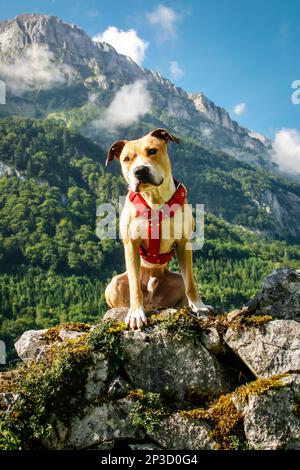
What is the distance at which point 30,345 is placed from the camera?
7676 millimetres

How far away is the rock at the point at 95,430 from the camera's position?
19.6 ft

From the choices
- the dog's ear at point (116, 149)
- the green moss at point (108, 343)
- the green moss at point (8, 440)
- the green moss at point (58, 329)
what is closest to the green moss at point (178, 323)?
the green moss at point (108, 343)

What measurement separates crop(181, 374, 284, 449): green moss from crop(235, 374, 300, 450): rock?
0.08m

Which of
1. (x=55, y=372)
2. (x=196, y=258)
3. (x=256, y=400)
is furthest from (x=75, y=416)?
(x=196, y=258)

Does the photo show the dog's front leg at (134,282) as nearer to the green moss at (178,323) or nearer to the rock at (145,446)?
the green moss at (178,323)

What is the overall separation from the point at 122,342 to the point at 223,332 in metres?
1.53

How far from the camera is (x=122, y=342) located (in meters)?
6.76

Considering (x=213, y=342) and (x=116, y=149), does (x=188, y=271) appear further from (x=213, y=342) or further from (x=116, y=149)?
(x=116, y=149)

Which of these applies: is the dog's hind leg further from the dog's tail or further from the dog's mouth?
the dog's mouth

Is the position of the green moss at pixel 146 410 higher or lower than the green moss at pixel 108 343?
lower

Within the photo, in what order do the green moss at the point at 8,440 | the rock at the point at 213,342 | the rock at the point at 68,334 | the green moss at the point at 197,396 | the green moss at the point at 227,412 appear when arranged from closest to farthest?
the green moss at the point at 8,440 → the green moss at the point at 227,412 → the green moss at the point at 197,396 → the rock at the point at 213,342 → the rock at the point at 68,334

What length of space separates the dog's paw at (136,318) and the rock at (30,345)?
1.43m

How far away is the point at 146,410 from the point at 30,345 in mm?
2481

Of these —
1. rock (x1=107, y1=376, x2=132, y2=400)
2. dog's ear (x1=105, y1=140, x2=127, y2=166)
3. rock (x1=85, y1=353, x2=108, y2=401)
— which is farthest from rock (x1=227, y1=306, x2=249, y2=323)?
dog's ear (x1=105, y1=140, x2=127, y2=166)
